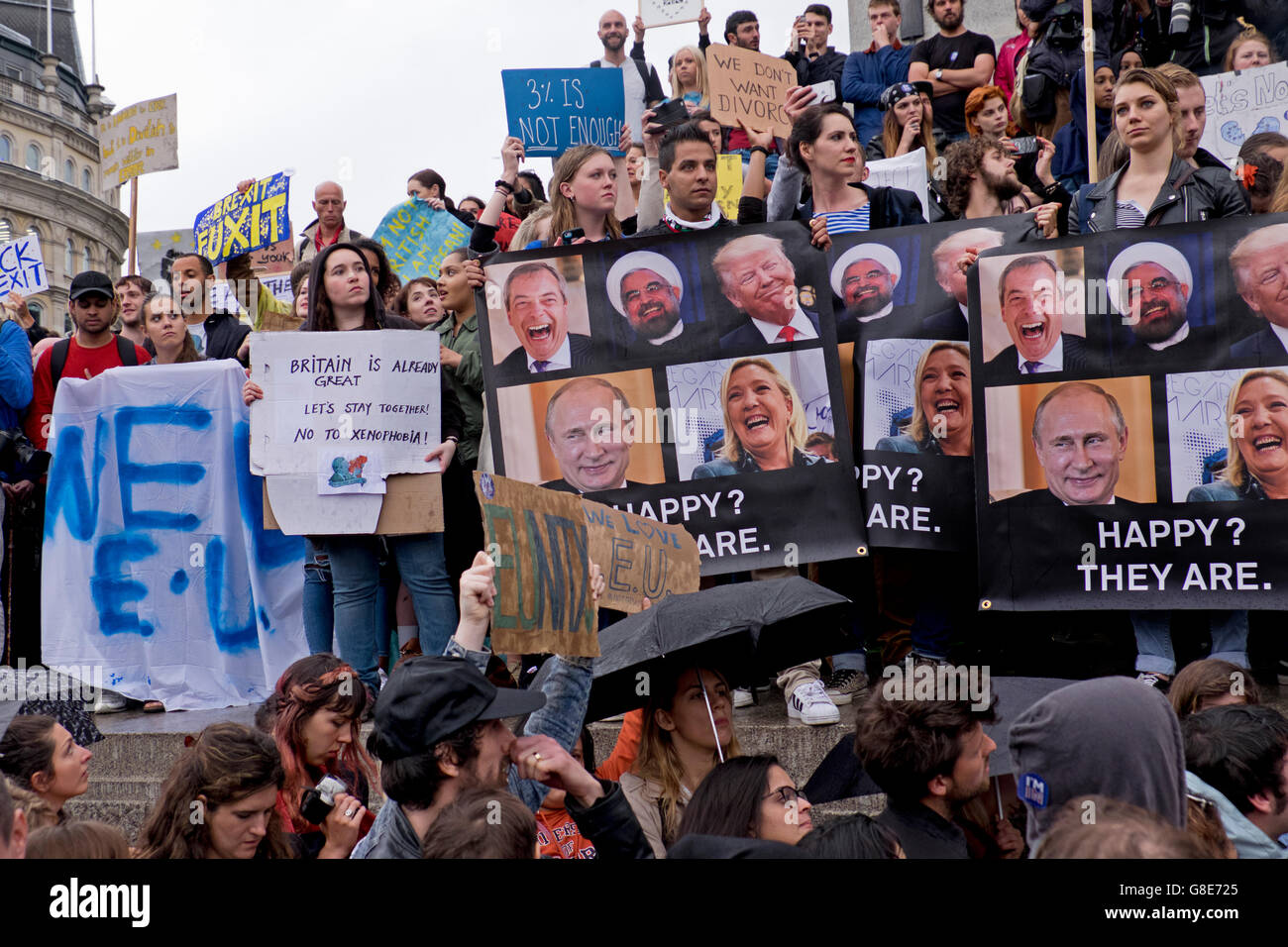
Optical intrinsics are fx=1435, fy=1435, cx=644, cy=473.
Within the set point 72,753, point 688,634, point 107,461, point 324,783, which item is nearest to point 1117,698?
point 688,634

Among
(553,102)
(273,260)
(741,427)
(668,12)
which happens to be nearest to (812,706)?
(741,427)

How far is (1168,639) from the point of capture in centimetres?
573

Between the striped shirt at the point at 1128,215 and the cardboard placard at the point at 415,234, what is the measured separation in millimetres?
5434

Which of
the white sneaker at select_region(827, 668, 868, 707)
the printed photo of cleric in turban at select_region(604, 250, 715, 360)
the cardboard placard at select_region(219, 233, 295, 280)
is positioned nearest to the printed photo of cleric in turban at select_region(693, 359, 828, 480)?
the printed photo of cleric in turban at select_region(604, 250, 715, 360)

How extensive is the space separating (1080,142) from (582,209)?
16.5 ft

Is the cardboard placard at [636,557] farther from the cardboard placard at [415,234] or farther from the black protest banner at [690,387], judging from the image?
the cardboard placard at [415,234]

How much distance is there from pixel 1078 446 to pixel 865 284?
117 cm

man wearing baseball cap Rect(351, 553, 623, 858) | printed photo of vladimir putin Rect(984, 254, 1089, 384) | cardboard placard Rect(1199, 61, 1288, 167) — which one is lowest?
man wearing baseball cap Rect(351, 553, 623, 858)

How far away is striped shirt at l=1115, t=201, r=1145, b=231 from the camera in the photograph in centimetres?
602

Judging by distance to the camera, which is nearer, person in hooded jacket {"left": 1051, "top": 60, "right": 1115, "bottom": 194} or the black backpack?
the black backpack

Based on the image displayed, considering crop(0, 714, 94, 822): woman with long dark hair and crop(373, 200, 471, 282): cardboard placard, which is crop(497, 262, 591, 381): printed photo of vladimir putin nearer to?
→ crop(0, 714, 94, 822): woman with long dark hair

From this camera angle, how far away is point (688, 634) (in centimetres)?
404
